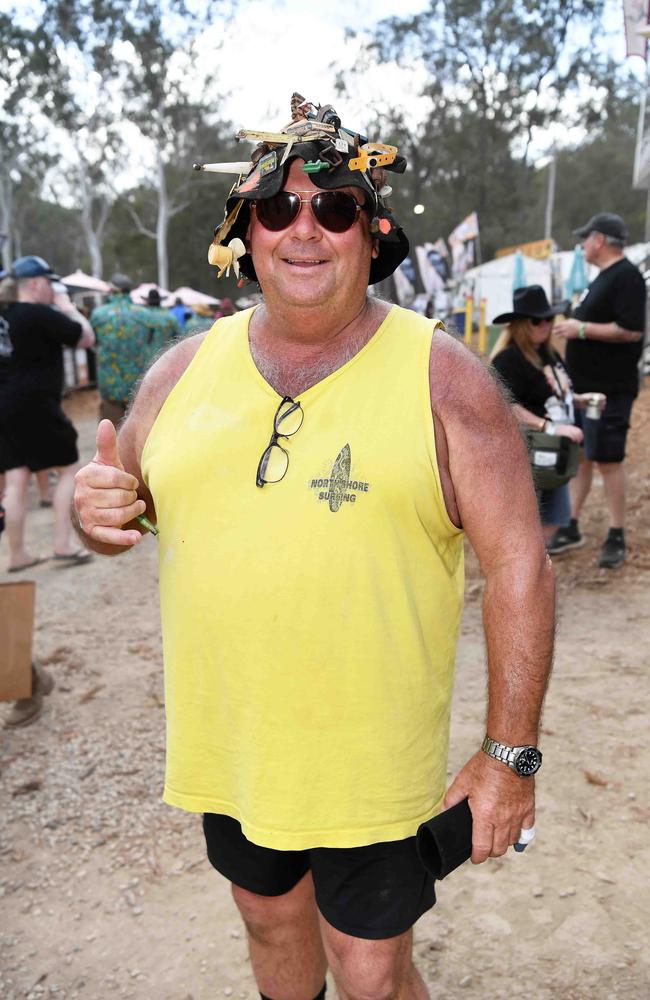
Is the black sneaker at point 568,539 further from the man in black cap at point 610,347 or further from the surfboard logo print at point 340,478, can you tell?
the surfboard logo print at point 340,478

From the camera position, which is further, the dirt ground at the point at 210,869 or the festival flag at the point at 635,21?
the festival flag at the point at 635,21

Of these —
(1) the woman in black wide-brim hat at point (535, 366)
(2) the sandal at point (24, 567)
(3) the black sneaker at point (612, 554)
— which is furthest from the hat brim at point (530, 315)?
(2) the sandal at point (24, 567)

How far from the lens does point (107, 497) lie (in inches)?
67.1

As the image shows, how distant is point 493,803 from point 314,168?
4.26 ft

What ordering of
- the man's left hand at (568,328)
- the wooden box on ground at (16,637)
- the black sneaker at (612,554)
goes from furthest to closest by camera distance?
1. the black sneaker at (612,554)
2. the man's left hand at (568,328)
3. the wooden box on ground at (16,637)

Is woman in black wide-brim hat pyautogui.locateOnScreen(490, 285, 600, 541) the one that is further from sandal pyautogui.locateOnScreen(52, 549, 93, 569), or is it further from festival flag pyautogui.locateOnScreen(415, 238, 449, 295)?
festival flag pyautogui.locateOnScreen(415, 238, 449, 295)

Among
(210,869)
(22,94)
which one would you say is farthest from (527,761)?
(22,94)

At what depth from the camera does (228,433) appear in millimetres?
1668

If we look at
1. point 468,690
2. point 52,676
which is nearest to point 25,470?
point 52,676

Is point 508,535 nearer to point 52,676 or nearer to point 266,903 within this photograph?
point 266,903

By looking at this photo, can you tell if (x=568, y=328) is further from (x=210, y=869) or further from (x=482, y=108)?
(x=482, y=108)

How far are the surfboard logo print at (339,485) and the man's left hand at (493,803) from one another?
0.58 metres

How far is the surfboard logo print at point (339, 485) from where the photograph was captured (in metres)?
1.54

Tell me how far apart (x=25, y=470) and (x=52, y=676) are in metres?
2.18
